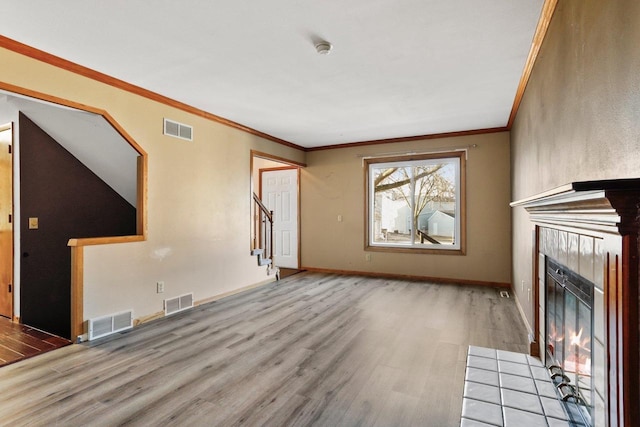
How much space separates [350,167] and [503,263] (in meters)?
3.14

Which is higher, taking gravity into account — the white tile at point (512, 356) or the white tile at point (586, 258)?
the white tile at point (586, 258)

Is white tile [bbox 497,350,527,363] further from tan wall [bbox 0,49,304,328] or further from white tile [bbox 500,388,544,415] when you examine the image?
tan wall [bbox 0,49,304,328]

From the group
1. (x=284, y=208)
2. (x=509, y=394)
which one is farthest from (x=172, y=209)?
(x=509, y=394)

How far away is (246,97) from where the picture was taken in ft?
12.6

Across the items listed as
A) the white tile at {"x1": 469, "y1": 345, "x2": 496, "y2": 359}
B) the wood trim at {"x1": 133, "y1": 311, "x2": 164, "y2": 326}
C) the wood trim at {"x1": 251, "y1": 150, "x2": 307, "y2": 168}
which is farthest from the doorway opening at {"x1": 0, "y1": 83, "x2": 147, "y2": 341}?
the white tile at {"x1": 469, "y1": 345, "x2": 496, "y2": 359}

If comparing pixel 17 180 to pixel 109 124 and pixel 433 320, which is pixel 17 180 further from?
pixel 433 320

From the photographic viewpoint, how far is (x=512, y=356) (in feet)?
8.66

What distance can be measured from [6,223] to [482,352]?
Answer: 17.1 ft

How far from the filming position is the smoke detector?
259cm

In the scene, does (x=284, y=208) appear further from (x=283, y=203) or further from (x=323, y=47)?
(x=323, y=47)

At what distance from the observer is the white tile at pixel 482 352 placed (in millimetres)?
2680

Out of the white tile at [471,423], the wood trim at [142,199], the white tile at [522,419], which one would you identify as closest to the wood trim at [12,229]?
the wood trim at [142,199]

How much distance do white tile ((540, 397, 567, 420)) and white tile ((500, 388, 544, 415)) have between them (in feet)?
0.09

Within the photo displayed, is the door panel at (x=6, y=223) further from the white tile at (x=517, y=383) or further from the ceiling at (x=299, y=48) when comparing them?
the white tile at (x=517, y=383)
